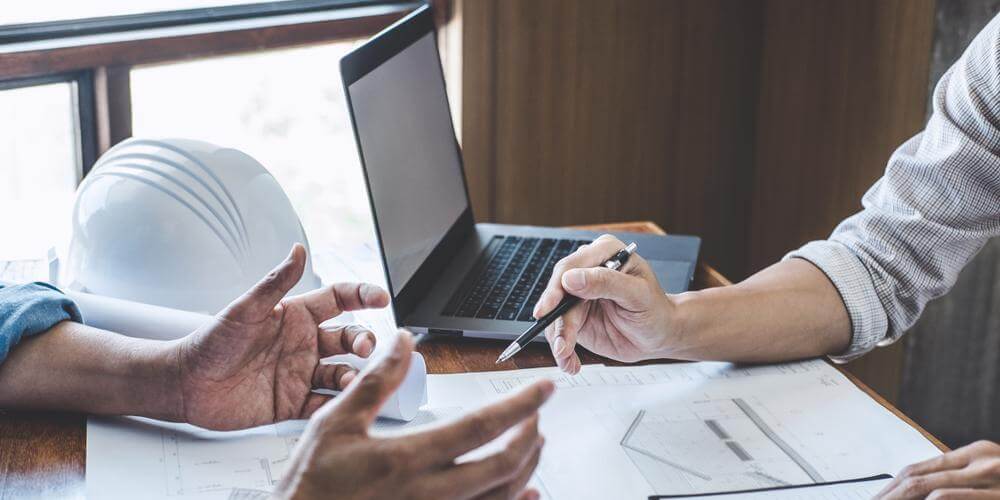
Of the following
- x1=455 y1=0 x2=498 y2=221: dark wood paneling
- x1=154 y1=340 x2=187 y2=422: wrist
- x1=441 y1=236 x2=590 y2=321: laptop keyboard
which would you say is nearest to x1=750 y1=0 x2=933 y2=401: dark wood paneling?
x1=455 y1=0 x2=498 y2=221: dark wood paneling

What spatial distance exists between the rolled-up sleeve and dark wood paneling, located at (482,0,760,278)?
1089 mm

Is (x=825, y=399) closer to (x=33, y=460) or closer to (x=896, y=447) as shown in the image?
(x=896, y=447)

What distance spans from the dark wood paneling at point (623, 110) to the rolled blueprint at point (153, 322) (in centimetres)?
120

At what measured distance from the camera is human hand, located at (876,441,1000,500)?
0.81 meters

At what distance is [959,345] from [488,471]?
5.37ft

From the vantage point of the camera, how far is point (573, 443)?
3.05ft

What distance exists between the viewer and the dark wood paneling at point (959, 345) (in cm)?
192

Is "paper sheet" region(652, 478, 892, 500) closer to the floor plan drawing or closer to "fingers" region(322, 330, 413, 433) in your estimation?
the floor plan drawing

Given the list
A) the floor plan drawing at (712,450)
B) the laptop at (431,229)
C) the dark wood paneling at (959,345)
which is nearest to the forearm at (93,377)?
the laptop at (431,229)

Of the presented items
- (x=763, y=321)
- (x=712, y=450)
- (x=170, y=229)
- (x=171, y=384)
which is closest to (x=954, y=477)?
(x=712, y=450)

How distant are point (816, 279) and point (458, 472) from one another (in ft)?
2.17

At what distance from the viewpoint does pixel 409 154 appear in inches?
49.8

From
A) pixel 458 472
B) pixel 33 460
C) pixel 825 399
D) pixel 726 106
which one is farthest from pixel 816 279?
pixel 726 106

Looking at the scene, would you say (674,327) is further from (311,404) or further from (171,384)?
(171,384)
